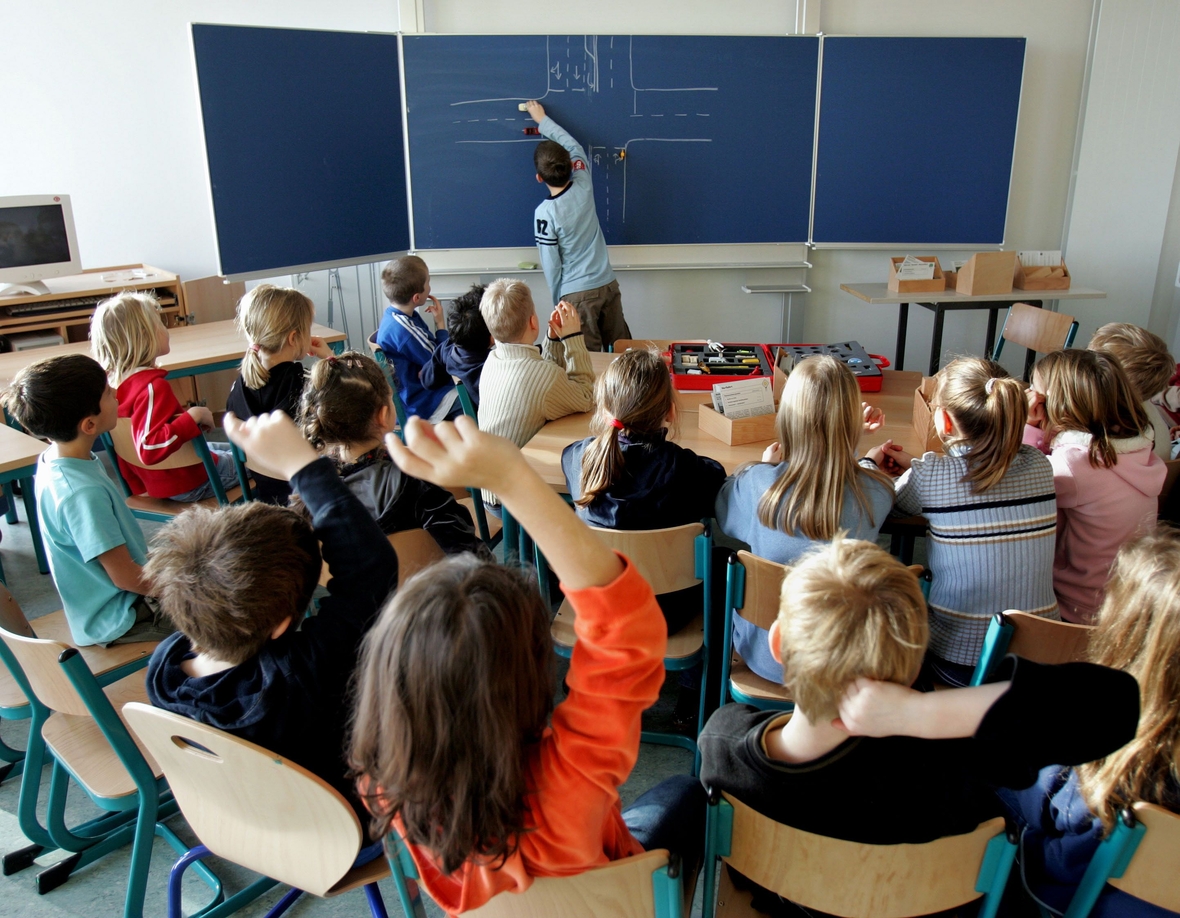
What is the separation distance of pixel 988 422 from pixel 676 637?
2.74ft

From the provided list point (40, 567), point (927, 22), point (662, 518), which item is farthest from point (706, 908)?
point (927, 22)

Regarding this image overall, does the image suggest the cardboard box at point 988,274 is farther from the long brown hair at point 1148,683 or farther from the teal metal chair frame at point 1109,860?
the teal metal chair frame at point 1109,860

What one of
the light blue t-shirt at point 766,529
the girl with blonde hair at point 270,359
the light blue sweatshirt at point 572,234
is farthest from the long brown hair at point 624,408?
the light blue sweatshirt at point 572,234

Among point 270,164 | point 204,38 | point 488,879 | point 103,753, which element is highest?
point 204,38

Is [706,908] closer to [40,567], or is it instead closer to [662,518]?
[662,518]

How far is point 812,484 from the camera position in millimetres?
1858

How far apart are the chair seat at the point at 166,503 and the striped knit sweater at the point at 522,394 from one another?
0.85m

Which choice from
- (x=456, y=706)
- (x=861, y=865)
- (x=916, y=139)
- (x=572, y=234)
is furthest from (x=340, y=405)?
(x=916, y=139)

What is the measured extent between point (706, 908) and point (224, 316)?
4.28m

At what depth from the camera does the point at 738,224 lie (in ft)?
16.1

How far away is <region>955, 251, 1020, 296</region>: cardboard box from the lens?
4.32 meters

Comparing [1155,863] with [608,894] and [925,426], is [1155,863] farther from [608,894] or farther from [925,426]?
[925,426]

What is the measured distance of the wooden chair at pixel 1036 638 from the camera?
1527mm

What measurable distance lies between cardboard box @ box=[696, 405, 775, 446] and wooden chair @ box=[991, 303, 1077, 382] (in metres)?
1.34
